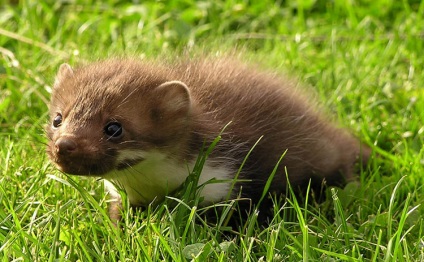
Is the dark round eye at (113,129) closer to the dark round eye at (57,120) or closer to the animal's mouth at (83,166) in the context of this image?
the animal's mouth at (83,166)

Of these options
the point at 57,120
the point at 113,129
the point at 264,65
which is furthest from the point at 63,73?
the point at 264,65

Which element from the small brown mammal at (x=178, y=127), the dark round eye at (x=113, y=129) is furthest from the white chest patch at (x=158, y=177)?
the dark round eye at (x=113, y=129)

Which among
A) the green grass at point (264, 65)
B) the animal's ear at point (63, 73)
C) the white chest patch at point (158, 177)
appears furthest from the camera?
the animal's ear at point (63, 73)

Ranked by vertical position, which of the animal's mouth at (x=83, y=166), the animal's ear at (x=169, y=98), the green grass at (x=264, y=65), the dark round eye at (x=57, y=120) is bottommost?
the green grass at (x=264, y=65)

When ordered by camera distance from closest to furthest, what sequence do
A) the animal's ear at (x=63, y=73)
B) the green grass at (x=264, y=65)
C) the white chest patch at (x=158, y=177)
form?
the green grass at (x=264, y=65)
the white chest patch at (x=158, y=177)
the animal's ear at (x=63, y=73)

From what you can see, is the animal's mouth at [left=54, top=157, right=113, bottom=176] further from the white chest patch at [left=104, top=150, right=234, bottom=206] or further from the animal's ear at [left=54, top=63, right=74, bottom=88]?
the animal's ear at [left=54, top=63, right=74, bottom=88]

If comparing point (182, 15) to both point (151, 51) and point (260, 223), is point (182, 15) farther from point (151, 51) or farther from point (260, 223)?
point (260, 223)

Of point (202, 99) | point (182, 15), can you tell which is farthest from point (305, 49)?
point (202, 99)

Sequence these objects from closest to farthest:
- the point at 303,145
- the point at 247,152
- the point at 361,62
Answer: the point at 247,152 < the point at 303,145 < the point at 361,62
